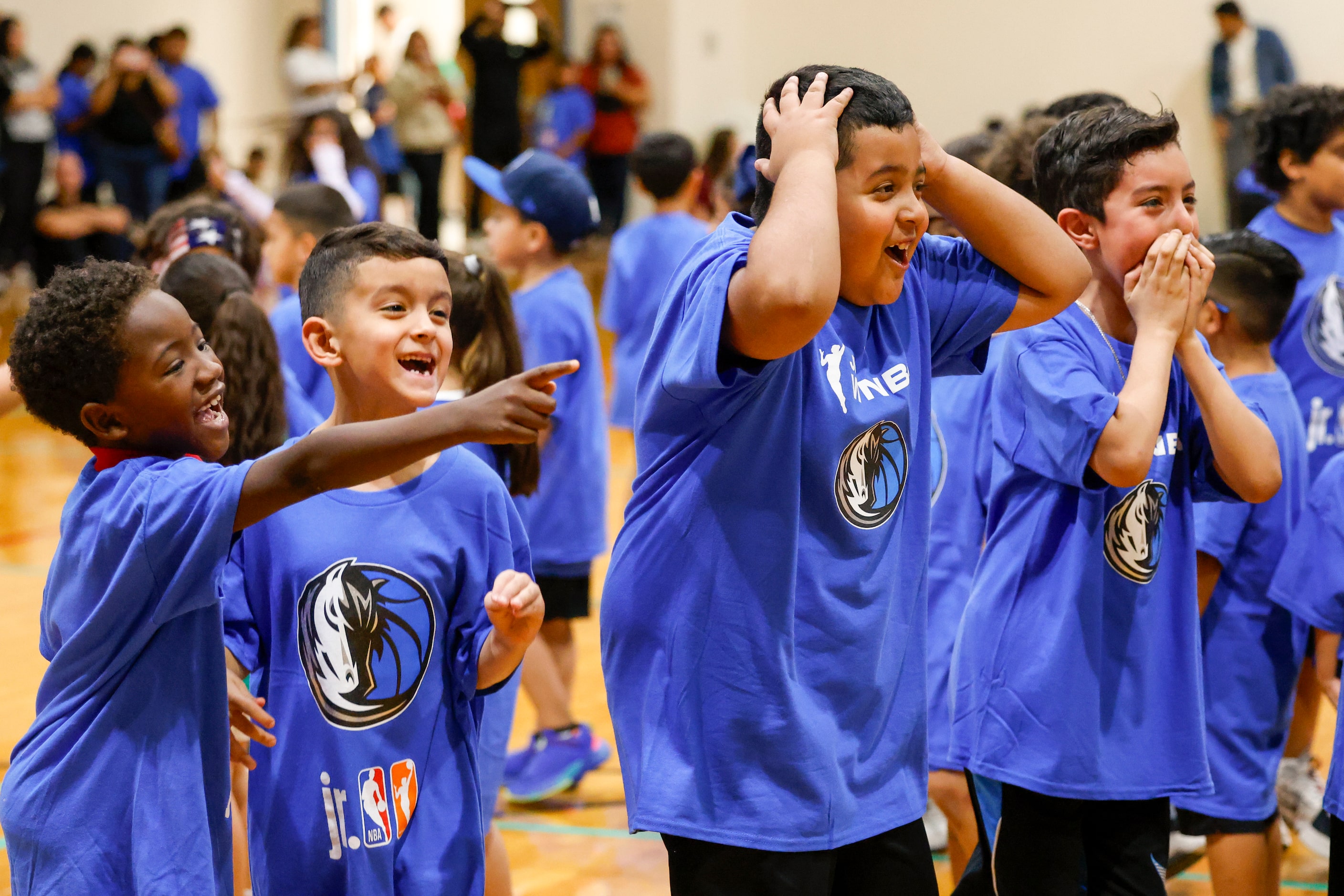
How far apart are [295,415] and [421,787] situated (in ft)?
4.13

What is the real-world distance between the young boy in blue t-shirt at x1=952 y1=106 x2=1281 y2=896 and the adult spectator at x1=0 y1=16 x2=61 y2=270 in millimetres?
11943

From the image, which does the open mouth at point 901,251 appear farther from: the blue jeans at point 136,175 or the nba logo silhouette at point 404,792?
the blue jeans at point 136,175

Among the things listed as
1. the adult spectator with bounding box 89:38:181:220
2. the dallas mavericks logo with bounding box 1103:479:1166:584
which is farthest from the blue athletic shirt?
the adult spectator with bounding box 89:38:181:220

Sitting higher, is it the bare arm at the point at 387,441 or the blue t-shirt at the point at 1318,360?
the bare arm at the point at 387,441

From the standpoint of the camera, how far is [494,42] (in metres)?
14.8

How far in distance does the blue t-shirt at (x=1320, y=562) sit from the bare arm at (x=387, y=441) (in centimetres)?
163

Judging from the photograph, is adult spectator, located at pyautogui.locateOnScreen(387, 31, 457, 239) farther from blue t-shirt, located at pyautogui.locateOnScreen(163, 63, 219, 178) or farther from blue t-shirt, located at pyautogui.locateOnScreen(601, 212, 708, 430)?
blue t-shirt, located at pyautogui.locateOnScreen(601, 212, 708, 430)

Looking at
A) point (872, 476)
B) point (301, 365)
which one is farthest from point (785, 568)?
point (301, 365)

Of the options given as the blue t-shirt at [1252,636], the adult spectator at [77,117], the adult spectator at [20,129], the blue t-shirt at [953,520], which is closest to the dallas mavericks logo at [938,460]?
the blue t-shirt at [953,520]

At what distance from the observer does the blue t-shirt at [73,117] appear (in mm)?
12797

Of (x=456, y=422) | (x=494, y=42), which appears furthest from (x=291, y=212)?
(x=494, y=42)

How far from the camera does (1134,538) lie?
2260 mm

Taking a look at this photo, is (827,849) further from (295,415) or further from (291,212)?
(291,212)

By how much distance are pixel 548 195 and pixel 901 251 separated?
2519mm
